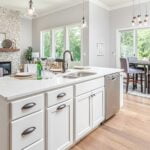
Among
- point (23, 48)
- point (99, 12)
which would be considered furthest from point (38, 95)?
point (23, 48)

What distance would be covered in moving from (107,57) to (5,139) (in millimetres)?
5870

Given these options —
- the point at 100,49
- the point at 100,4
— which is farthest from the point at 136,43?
the point at 100,4

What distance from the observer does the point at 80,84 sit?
205cm

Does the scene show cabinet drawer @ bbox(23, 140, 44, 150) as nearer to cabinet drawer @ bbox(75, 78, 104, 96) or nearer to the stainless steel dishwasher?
cabinet drawer @ bbox(75, 78, 104, 96)

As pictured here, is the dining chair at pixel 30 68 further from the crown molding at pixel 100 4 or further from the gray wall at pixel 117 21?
the gray wall at pixel 117 21

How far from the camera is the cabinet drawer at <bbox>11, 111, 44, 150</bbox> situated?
1.30 meters

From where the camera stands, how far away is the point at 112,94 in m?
2.84

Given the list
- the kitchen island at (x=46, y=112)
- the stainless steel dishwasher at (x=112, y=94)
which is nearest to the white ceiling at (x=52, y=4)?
the stainless steel dishwasher at (x=112, y=94)

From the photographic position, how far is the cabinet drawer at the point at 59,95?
160 cm

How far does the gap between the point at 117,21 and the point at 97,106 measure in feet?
16.2

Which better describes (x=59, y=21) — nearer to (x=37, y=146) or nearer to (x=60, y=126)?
(x=60, y=126)

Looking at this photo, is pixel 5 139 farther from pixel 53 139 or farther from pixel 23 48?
pixel 23 48

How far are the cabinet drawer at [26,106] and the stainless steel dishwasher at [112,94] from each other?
143 cm

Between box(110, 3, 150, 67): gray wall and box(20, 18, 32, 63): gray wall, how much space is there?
415cm
